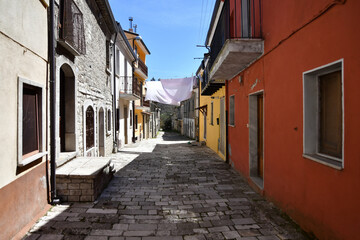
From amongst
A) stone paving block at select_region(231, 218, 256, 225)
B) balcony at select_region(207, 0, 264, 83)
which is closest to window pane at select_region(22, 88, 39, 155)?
stone paving block at select_region(231, 218, 256, 225)

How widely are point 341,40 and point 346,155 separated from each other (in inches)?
50.3

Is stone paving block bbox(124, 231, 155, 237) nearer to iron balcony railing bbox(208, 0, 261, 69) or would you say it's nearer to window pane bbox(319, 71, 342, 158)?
window pane bbox(319, 71, 342, 158)

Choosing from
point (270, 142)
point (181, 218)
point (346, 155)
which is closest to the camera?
point (346, 155)

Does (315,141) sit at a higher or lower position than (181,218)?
higher

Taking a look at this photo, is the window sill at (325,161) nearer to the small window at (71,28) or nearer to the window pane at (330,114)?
the window pane at (330,114)

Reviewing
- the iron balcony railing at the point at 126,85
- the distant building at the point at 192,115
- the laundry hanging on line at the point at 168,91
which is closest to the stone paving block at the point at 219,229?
the iron balcony railing at the point at 126,85

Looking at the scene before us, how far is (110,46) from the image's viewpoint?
416 inches

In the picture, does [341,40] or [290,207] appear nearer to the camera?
[341,40]

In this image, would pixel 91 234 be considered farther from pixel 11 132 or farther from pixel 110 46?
pixel 110 46

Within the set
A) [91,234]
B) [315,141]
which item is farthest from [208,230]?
[315,141]

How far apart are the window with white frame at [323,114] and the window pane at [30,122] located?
428 cm

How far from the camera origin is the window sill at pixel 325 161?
2595 millimetres

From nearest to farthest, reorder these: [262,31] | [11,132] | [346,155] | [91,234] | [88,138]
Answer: [346,155] → [11,132] → [91,234] → [262,31] → [88,138]

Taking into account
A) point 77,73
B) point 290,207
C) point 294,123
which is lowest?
point 290,207
